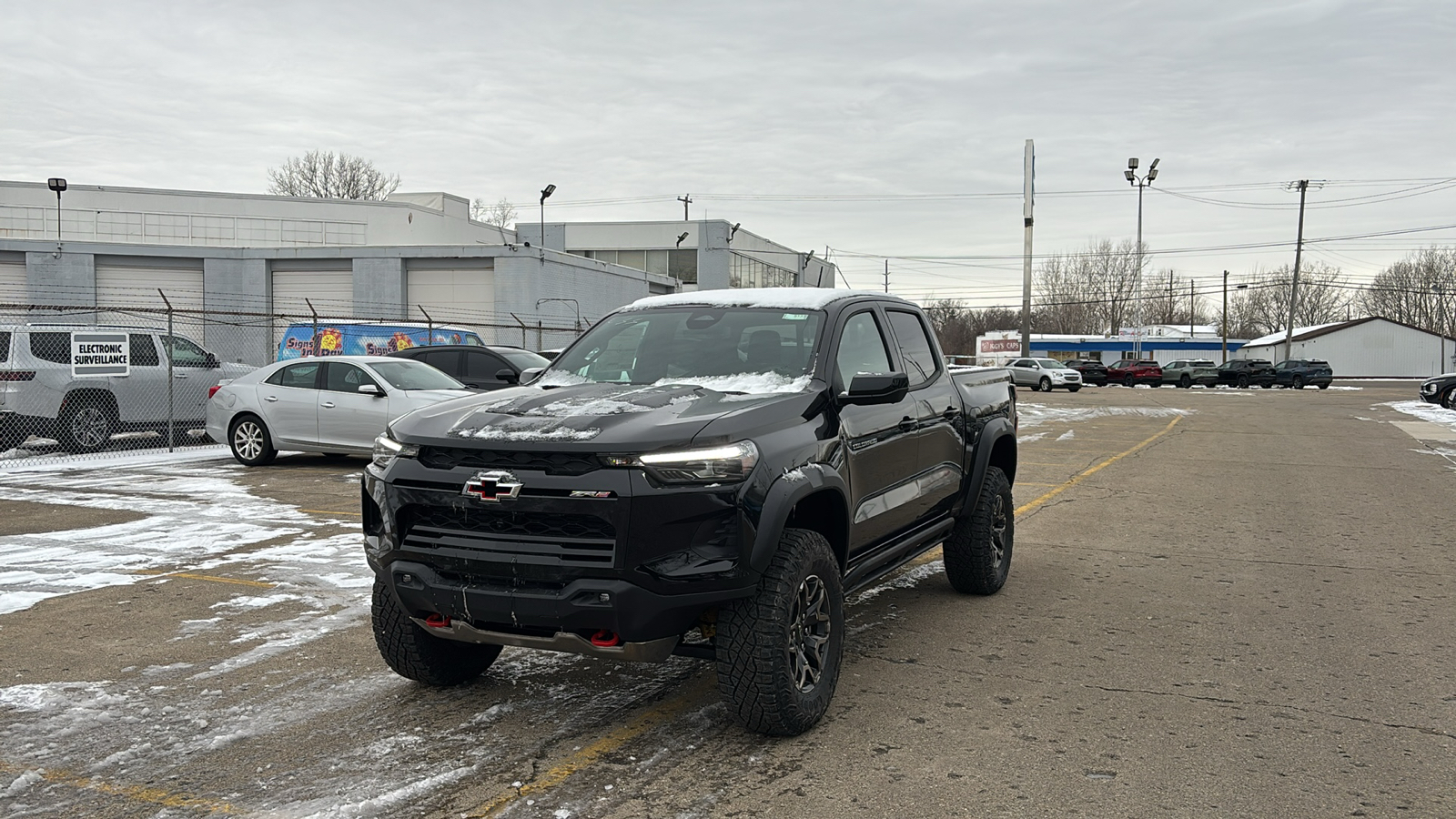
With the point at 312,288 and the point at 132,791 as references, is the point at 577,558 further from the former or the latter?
the point at 312,288

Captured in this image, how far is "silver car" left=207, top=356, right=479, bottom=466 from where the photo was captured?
13.4 meters

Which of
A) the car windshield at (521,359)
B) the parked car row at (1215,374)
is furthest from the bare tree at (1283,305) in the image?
the car windshield at (521,359)

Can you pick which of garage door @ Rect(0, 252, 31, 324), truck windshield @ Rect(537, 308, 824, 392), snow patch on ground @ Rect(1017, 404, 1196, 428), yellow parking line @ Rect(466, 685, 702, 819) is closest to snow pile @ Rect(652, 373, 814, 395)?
truck windshield @ Rect(537, 308, 824, 392)

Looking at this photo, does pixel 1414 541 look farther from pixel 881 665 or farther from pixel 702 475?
pixel 702 475

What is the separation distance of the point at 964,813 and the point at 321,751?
7.78 feet

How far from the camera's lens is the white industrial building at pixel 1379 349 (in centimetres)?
8231

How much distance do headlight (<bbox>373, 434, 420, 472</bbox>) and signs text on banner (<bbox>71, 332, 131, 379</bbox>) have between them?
38.2 feet

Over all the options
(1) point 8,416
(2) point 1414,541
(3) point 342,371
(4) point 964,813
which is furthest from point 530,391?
(1) point 8,416

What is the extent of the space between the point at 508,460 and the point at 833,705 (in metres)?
1.81

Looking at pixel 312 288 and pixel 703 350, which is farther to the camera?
pixel 312 288

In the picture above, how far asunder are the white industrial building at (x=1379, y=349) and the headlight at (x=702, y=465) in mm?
88277

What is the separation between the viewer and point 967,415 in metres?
6.53

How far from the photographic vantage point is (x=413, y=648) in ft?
15.4

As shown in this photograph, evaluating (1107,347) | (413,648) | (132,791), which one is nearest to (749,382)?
(413,648)
